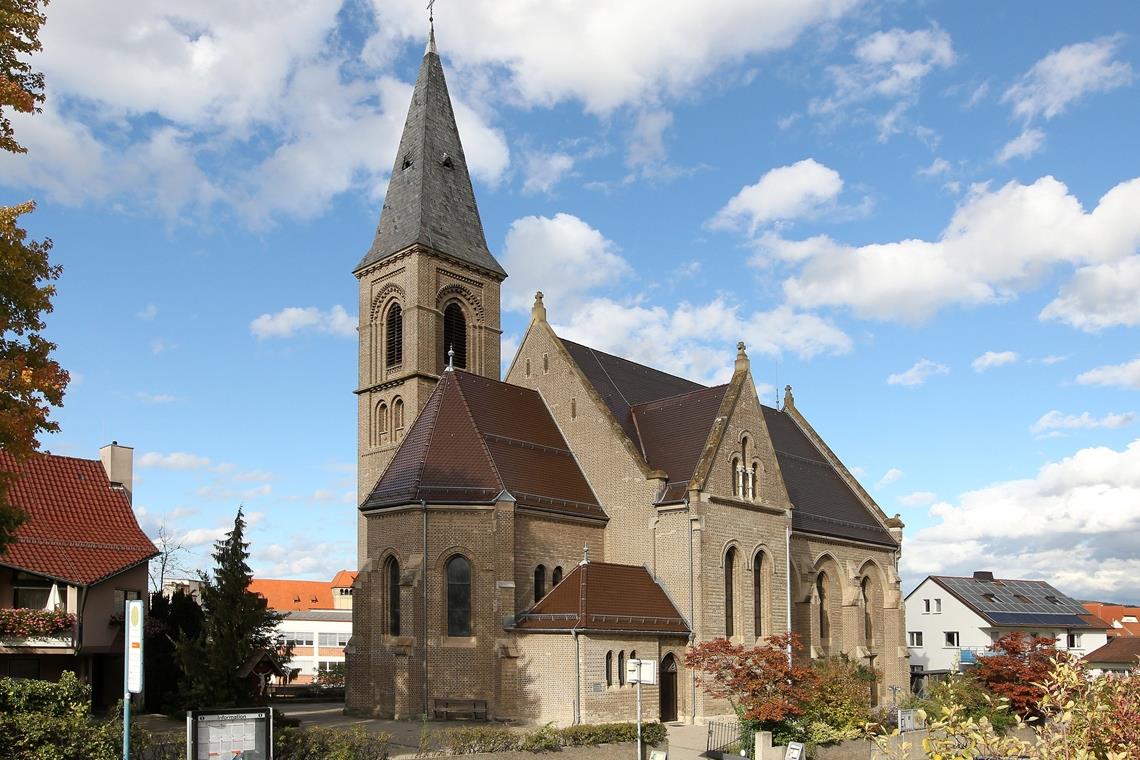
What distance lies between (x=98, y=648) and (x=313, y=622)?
7472 centimetres

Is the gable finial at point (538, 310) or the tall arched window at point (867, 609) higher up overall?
the gable finial at point (538, 310)

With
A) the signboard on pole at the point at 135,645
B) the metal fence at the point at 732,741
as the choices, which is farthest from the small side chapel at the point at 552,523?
the signboard on pole at the point at 135,645

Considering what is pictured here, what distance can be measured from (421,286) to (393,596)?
688 inches

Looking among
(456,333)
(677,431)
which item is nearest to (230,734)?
(677,431)

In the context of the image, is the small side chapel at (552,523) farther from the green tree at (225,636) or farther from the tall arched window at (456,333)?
the green tree at (225,636)

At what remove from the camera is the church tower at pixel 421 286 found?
4766 cm

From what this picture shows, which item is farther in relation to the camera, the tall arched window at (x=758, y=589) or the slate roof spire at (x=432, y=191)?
the slate roof spire at (x=432, y=191)

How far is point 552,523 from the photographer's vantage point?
122 feet

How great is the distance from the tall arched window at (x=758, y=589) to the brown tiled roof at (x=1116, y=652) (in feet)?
117

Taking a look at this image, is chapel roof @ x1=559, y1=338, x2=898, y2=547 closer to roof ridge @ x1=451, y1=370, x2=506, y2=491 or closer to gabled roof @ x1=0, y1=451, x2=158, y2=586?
roof ridge @ x1=451, y1=370, x2=506, y2=491

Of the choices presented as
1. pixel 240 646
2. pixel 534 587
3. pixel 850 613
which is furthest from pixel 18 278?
pixel 850 613

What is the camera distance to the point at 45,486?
113 feet

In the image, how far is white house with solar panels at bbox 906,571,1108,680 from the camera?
6638 centimetres

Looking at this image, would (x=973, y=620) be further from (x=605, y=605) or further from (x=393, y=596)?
(x=393, y=596)
